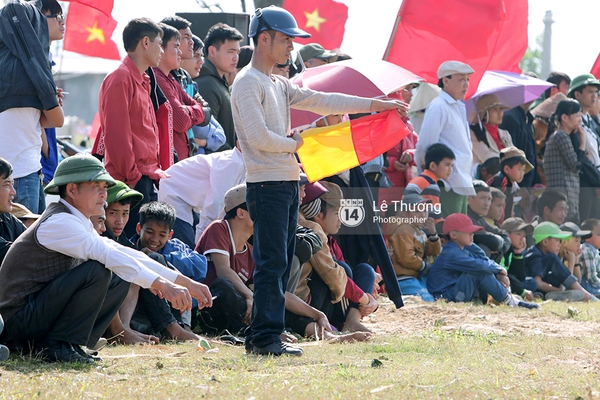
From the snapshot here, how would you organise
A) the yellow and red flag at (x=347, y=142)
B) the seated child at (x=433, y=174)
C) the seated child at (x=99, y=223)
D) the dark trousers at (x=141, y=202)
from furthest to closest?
the seated child at (x=433, y=174) < the dark trousers at (x=141, y=202) < the yellow and red flag at (x=347, y=142) < the seated child at (x=99, y=223)

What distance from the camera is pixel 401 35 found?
39.0 ft

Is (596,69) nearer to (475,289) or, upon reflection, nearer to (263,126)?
(475,289)

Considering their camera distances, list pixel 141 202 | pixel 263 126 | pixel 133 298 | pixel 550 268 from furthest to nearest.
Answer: pixel 550 268, pixel 141 202, pixel 133 298, pixel 263 126

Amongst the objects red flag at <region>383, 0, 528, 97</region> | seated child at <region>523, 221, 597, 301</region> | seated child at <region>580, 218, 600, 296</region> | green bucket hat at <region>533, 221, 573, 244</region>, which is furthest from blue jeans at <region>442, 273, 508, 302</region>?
red flag at <region>383, 0, 528, 97</region>

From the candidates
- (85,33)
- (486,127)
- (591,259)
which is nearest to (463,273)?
(486,127)

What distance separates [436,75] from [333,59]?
1.90 m

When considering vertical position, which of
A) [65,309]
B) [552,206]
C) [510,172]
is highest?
[510,172]

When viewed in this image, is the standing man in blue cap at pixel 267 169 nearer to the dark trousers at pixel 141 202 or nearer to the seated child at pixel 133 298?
the seated child at pixel 133 298

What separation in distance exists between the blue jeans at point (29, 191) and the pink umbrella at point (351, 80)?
2476mm

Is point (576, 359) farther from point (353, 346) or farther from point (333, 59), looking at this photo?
point (333, 59)

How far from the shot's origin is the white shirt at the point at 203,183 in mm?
7996

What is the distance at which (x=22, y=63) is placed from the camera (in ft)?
22.0

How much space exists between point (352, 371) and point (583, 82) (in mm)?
9485

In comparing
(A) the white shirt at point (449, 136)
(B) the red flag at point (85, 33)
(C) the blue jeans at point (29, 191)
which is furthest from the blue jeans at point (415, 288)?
(B) the red flag at point (85, 33)
